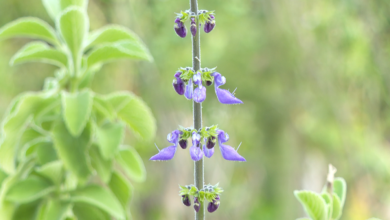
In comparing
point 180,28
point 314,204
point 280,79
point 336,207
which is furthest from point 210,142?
point 280,79

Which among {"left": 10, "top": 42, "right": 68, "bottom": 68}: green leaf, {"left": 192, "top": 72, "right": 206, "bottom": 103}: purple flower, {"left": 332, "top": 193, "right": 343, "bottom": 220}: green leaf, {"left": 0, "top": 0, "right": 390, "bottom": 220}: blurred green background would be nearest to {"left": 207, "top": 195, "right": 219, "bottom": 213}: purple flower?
{"left": 192, "top": 72, "right": 206, "bottom": 103}: purple flower

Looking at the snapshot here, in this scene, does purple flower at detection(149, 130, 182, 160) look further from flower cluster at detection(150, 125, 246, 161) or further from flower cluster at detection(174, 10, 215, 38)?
flower cluster at detection(174, 10, 215, 38)

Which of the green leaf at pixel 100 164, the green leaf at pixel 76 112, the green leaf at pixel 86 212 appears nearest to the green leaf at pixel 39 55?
the green leaf at pixel 76 112

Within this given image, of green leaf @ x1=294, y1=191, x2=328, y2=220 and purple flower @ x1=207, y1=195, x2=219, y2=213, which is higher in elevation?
green leaf @ x1=294, y1=191, x2=328, y2=220

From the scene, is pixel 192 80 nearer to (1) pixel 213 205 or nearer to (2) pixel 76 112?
(1) pixel 213 205

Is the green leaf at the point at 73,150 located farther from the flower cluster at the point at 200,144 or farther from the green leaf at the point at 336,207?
the green leaf at the point at 336,207

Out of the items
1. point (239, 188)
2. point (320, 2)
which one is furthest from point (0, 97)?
point (239, 188)

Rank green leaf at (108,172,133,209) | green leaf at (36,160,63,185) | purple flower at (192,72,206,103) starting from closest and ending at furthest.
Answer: purple flower at (192,72,206,103)
green leaf at (36,160,63,185)
green leaf at (108,172,133,209)
